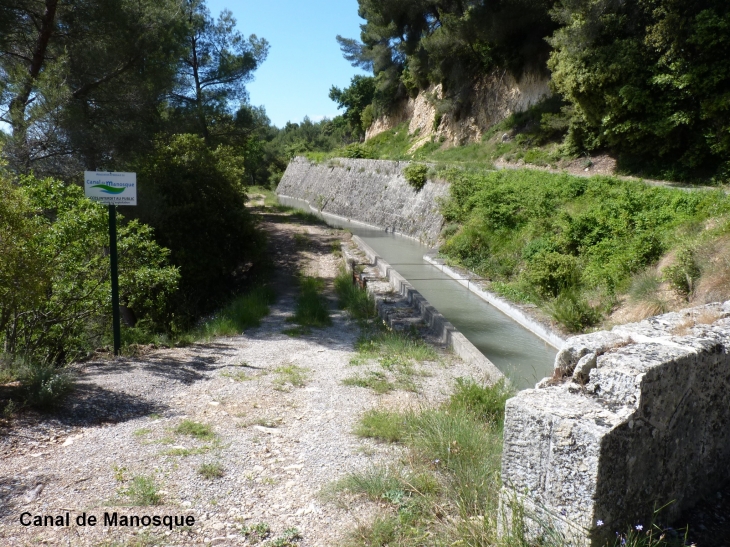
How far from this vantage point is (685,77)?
1420cm

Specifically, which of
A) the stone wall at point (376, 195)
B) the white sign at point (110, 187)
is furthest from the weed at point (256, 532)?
the stone wall at point (376, 195)

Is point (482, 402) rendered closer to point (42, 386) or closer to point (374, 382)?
point (374, 382)

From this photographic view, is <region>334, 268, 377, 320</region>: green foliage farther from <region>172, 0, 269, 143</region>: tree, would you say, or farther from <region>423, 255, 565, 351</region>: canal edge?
<region>172, 0, 269, 143</region>: tree

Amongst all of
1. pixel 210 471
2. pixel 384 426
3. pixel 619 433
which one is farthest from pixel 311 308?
pixel 619 433

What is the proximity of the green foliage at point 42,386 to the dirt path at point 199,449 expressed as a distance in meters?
0.12

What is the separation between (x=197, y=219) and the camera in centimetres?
1315

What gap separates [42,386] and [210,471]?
2037mm

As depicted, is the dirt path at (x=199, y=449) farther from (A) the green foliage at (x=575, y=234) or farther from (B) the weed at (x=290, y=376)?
(A) the green foliage at (x=575, y=234)

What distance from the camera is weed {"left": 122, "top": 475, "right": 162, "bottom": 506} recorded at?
3363mm

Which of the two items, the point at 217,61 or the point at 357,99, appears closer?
the point at 217,61

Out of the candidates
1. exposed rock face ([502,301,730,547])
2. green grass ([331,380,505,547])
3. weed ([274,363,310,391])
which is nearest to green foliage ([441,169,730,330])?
weed ([274,363,310,391])

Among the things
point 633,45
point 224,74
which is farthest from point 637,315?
point 224,74

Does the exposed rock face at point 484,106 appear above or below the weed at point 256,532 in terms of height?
above

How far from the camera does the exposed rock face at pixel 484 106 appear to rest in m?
26.3
